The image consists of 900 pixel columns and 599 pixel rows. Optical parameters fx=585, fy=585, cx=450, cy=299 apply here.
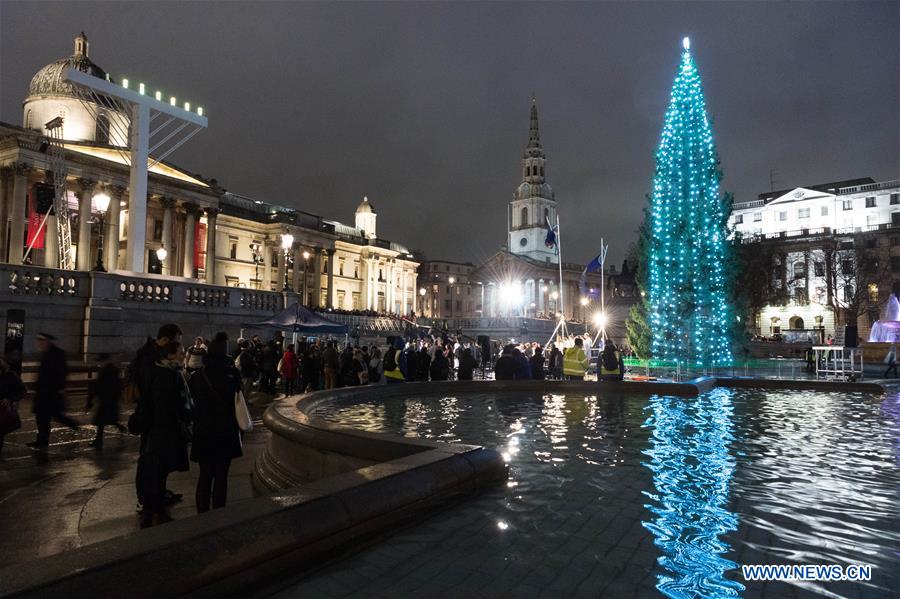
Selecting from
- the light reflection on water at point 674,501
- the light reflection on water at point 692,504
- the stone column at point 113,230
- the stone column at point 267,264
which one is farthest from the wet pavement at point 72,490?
the stone column at point 267,264

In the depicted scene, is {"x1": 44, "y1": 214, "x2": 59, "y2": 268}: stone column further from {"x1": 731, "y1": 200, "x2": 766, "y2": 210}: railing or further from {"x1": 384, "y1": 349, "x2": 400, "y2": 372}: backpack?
{"x1": 731, "y1": 200, "x2": 766, "y2": 210}: railing

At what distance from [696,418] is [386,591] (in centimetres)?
948

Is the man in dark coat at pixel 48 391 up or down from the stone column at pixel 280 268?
down

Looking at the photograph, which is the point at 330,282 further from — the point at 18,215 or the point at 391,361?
the point at 391,361

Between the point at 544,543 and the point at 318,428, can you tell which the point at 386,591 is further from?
the point at 318,428

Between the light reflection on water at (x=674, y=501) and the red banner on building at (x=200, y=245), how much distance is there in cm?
5330

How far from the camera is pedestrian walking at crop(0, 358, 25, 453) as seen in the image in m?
7.91

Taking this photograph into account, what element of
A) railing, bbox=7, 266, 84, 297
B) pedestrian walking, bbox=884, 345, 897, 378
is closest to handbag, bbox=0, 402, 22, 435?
railing, bbox=7, 266, 84, 297

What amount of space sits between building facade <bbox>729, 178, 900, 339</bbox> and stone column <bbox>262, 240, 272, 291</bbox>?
56828mm

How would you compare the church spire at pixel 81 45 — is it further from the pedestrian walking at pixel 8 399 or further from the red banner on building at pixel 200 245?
the pedestrian walking at pixel 8 399

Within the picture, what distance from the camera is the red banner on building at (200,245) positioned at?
5846cm

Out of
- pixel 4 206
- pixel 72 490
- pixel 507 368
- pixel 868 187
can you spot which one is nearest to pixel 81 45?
pixel 4 206

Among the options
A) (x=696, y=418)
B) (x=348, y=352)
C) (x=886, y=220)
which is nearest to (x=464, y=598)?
(x=696, y=418)

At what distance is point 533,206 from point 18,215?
101452 mm
